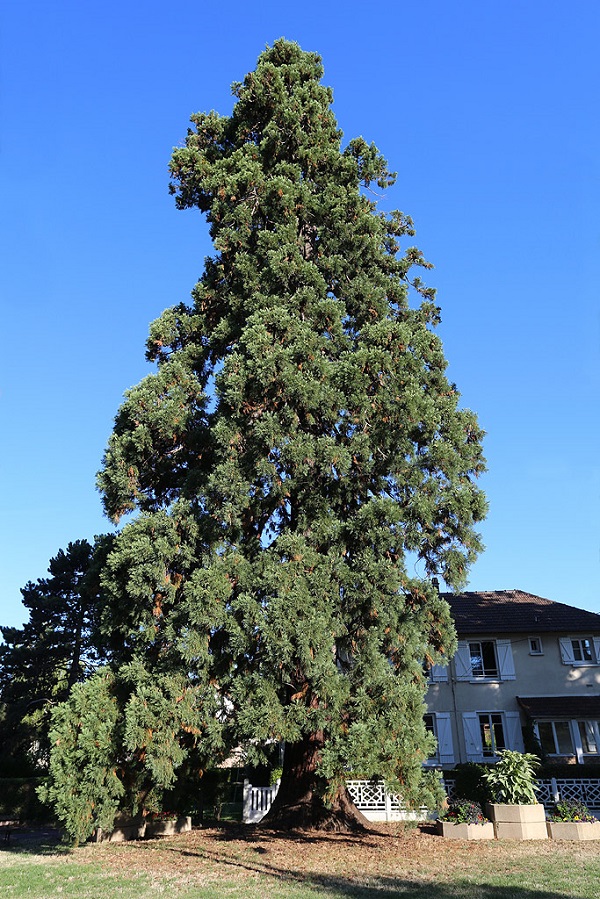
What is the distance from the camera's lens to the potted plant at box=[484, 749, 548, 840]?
1255 centimetres

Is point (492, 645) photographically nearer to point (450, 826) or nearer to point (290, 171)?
point (450, 826)

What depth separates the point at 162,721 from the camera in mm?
11328

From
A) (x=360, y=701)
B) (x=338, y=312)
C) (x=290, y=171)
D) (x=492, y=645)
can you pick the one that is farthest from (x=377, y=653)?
(x=492, y=645)

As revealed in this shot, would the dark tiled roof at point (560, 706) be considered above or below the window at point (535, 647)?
below

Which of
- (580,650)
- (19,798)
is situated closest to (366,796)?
(580,650)

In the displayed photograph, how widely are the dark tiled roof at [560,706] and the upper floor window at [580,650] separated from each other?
140 centimetres

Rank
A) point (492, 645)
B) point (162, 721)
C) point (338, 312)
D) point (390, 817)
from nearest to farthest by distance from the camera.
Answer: point (162, 721) < point (338, 312) < point (390, 817) < point (492, 645)

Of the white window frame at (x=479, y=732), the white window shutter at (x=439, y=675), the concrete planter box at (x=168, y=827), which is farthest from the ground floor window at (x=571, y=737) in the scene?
the concrete planter box at (x=168, y=827)

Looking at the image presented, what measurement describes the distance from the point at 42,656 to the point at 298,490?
2139 centimetres

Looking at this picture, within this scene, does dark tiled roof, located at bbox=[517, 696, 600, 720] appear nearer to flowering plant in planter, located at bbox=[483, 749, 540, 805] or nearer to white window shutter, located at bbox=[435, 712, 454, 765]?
white window shutter, located at bbox=[435, 712, 454, 765]

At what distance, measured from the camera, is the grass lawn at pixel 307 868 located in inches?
328


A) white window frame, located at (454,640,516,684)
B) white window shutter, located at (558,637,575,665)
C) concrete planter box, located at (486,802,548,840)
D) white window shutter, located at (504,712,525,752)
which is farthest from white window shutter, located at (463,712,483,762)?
concrete planter box, located at (486,802,548,840)

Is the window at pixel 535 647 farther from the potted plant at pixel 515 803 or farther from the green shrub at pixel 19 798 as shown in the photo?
the green shrub at pixel 19 798

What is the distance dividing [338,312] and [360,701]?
8.51m
